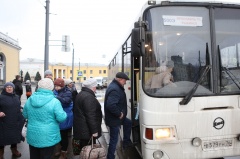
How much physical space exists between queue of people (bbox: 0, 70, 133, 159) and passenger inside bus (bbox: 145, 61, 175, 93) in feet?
3.63

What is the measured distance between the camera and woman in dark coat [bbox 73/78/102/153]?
4.41m

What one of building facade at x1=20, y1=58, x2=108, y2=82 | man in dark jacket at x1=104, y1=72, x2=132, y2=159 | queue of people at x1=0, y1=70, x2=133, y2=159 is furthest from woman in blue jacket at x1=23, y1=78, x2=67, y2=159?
building facade at x1=20, y1=58, x2=108, y2=82

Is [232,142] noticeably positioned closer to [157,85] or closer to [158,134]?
[158,134]

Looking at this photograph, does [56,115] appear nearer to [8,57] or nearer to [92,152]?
[92,152]

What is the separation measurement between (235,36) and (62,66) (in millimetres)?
82112

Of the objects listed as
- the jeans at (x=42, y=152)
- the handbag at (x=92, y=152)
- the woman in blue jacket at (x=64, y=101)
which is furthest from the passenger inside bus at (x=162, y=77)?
the woman in blue jacket at (x=64, y=101)

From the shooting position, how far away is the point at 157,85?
13.2 feet

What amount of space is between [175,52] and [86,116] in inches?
72.3

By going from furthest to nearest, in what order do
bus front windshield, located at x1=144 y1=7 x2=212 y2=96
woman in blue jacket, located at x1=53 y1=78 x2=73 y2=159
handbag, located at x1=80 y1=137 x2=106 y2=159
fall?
woman in blue jacket, located at x1=53 y1=78 x2=73 y2=159
handbag, located at x1=80 y1=137 x2=106 y2=159
bus front windshield, located at x1=144 y1=7 x2=212 y2=96

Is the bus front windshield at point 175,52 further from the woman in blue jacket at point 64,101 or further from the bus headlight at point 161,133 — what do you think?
the woman in blue jacket at point 64,101

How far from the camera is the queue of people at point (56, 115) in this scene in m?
3.94

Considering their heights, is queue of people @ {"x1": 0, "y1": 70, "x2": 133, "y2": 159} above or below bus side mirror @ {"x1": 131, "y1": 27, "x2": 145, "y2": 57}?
below

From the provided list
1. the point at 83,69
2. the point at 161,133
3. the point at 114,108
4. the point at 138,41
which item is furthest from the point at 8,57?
the point at 83,69

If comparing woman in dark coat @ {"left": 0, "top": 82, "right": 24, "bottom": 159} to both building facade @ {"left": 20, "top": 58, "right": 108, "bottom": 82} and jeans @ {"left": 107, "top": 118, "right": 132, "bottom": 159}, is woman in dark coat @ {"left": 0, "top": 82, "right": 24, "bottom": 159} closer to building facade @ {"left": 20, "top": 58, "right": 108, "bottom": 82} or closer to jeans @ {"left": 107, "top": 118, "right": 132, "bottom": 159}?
jeans @ {"left": 107, "top": 118, "right": 132, "bottom": 159}
